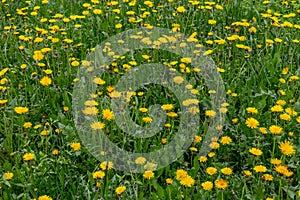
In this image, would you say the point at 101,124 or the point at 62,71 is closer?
the point at 101,124

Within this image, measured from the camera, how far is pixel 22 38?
3.49 meters

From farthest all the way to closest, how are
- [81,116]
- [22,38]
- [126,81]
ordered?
1. [22,38]
2. [126,81]
3. [81,116]

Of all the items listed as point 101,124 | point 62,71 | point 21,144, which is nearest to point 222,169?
point 101,124

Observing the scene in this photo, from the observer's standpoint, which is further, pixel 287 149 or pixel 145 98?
pixel 145 98

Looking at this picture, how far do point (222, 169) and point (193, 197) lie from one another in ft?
0.73

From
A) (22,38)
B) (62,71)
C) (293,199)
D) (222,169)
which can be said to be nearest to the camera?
(293,199)

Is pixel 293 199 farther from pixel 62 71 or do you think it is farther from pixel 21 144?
pixel 62 71

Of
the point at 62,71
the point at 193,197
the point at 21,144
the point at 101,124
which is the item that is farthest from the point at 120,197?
the point at 62,71

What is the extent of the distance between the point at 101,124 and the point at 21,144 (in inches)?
19.3

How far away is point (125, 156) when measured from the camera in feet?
8.11

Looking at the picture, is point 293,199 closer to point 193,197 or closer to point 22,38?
point 193,197

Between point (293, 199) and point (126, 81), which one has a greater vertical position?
point (126, 81)

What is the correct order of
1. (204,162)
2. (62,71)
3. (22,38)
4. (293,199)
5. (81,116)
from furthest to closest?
1. (22,38)
2. (62,71)
3. (81,116)
4. (204,162)
5. (293,199)

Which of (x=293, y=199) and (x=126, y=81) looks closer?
(x=293, y=199)
